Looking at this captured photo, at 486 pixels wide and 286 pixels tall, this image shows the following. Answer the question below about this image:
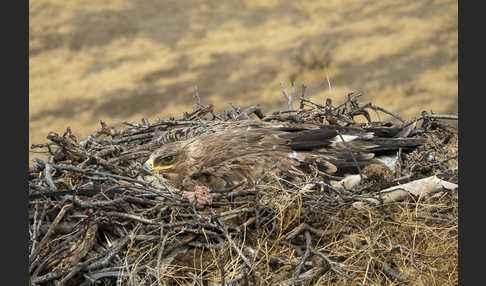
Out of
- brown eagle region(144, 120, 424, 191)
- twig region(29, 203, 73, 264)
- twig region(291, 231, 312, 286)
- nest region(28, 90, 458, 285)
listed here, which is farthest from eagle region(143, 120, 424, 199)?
twig region(29, 203, 73, 264)

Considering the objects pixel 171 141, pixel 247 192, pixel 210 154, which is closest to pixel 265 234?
pixel 247 192

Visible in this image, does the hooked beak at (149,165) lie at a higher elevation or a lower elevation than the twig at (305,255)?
higher

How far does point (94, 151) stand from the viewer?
5.36 metres

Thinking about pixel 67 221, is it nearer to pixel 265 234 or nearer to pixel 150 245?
pixel 150 245

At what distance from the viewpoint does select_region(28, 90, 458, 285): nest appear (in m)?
3.56

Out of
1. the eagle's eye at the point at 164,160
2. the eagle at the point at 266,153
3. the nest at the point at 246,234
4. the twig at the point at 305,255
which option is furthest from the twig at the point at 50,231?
the twig at the point at 305,255

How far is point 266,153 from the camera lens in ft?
14.8

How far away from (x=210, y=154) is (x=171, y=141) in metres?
0.73

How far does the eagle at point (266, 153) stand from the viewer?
435 cm

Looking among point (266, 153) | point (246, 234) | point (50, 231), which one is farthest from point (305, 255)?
point (50, 231)

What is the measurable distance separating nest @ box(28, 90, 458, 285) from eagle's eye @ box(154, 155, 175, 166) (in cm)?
66

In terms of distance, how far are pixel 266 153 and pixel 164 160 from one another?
86 centimetres

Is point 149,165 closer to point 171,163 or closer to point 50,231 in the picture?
point 171,163

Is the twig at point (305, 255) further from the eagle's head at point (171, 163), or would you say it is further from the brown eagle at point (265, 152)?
the eagle's head at point (171, 163)
